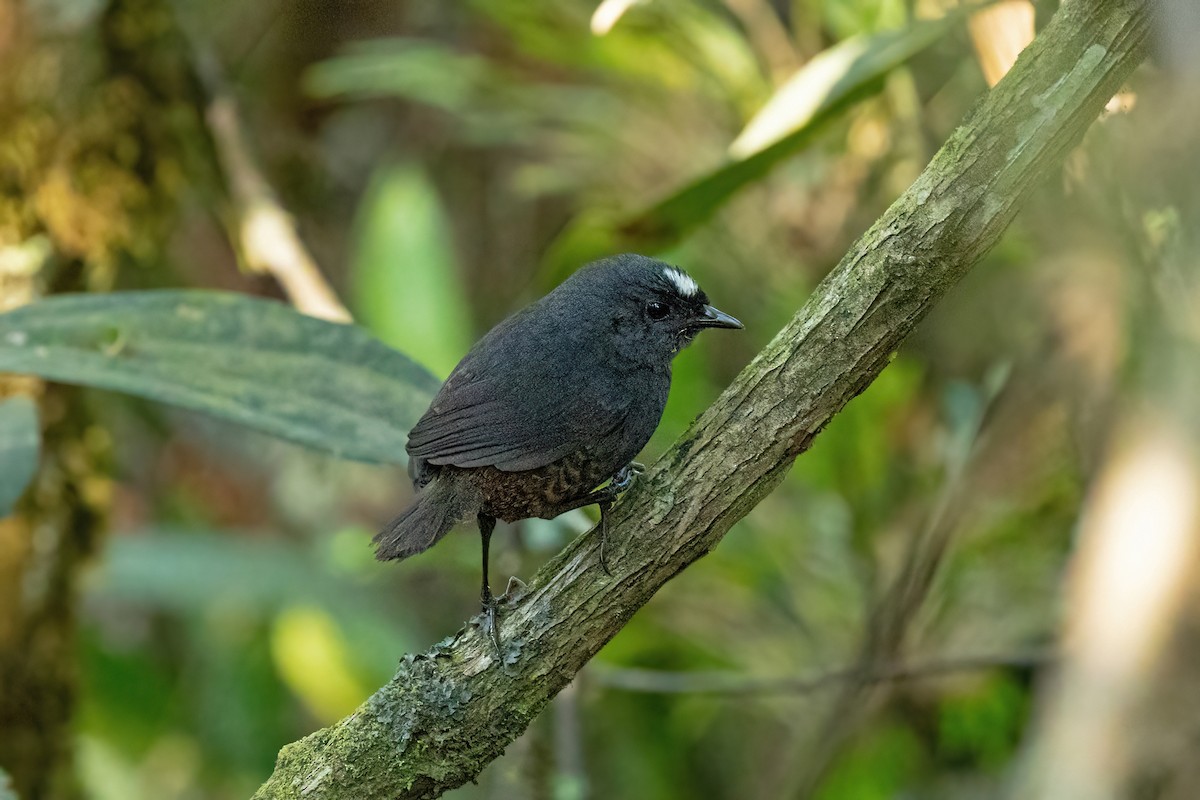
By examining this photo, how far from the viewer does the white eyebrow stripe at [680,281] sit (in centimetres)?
262

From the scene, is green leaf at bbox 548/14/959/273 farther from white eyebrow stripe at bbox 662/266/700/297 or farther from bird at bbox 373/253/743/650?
bird at bbox 373/253/743/650

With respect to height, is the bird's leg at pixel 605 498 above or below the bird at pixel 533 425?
below

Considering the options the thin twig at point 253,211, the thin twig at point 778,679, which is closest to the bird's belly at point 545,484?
the thin twig at point 778,679

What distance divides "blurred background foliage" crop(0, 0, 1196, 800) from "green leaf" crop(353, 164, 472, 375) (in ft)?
0.04

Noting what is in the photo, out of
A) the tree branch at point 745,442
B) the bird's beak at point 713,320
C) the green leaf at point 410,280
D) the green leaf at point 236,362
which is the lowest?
the tree branch at point 745,442

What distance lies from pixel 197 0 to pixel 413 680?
3861 mm

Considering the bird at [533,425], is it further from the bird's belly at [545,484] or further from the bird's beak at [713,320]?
the bird's beak at [713,320]

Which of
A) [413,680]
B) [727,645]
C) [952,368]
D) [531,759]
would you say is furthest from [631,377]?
[952,368]

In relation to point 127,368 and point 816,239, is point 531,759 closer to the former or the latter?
point 127,368

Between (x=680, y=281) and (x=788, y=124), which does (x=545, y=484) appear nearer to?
(x=680, y=281)

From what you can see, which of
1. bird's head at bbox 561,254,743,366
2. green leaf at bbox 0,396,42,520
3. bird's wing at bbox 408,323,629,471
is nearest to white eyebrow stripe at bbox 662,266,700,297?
bird's head at bbox 561,254,743,366

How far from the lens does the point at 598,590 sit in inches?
72.7

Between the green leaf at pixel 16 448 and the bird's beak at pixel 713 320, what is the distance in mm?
1486

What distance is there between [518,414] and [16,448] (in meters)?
1.16
